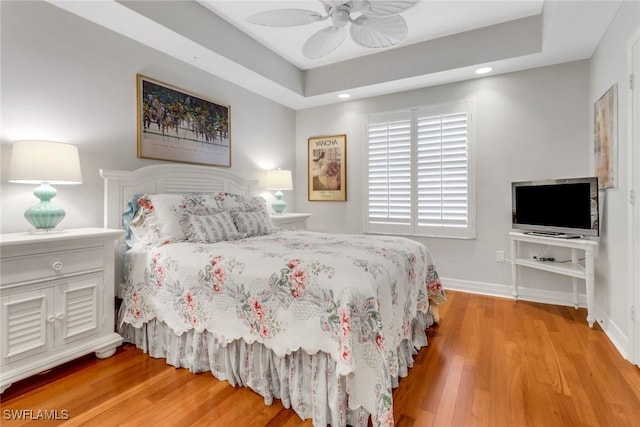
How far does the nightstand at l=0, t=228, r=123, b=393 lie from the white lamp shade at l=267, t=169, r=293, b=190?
2.07 m

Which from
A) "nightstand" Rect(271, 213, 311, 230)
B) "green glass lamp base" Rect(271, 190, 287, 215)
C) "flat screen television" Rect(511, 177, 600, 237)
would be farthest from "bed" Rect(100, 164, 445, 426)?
"flat screen television" Rect(511, 177, 600, 237)

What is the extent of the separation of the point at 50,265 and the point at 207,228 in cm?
94

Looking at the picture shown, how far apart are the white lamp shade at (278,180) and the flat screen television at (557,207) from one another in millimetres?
2578

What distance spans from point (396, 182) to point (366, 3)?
242 cm

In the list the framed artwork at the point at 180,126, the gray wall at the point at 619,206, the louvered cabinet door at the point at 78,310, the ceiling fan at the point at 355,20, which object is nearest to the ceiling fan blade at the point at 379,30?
the ceiling fan at the point at 355,20

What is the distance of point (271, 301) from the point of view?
1695 mm

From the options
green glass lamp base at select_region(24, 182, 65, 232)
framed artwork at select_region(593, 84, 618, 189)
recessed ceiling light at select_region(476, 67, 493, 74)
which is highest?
recessed ceiling light at select_region(476, 67, 493, 74)

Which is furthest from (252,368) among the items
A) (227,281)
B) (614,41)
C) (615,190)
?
(614,41)

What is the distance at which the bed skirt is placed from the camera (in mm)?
1519

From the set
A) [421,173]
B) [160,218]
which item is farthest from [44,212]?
[421,173]

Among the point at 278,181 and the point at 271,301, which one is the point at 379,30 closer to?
the point at 271,301

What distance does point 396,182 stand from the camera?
164 inches

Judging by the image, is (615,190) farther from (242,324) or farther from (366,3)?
(242,324)

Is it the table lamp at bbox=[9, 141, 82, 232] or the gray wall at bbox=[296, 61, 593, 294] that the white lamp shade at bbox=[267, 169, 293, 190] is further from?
the table lamp at bbox=[9, 141, 82, 232]
